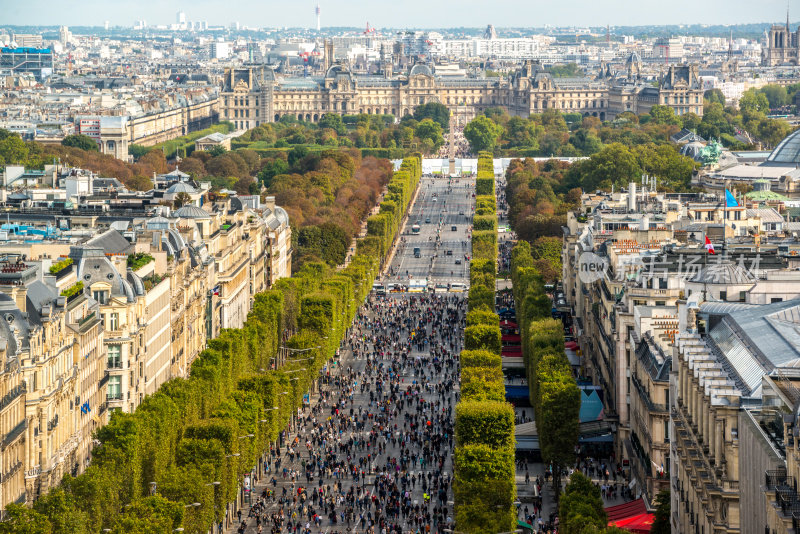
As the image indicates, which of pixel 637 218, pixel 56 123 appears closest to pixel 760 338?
pixel 637 218

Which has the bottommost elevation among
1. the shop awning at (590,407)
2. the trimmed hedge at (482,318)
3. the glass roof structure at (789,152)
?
the shop awning at (590,407)

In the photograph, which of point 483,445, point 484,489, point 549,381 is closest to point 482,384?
point 549,381

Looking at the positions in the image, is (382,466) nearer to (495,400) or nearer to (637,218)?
(495,400)

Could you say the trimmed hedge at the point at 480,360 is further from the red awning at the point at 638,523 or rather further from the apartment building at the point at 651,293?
the red awning at the point at 638,523

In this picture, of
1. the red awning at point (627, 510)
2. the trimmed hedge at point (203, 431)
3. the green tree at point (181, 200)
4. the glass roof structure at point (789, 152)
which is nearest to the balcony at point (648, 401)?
the red awning at point (627, 510)

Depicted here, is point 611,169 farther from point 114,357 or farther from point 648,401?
point 648,401

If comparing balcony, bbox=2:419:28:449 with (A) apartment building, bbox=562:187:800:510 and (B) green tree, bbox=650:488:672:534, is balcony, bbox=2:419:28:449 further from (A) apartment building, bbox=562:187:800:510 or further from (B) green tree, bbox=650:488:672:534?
(A) apartment building, bbox=562:187:800:510

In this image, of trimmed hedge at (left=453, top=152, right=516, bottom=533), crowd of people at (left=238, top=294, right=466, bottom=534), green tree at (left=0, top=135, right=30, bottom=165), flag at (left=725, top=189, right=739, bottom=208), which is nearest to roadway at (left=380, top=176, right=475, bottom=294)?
crowd of people at (left=238, top=294, right=466, bottom=534)
